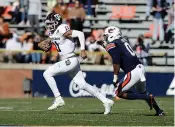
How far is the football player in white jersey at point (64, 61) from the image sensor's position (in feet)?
45.1

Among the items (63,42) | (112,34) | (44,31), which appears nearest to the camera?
(63,42)

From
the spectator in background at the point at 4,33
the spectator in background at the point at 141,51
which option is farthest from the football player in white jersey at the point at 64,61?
the spectator in background at the point at 4,33

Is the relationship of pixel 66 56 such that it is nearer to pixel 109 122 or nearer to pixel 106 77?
pixel 109 122

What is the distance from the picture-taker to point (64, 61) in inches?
547

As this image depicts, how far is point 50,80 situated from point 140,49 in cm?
1018

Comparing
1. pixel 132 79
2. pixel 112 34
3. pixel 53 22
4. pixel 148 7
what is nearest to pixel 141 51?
pixel 148 7

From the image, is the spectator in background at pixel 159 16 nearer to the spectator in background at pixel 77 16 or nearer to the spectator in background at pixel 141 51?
the spectator in background at pixel 141 51

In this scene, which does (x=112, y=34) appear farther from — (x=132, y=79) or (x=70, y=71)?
(x=70, y=71)

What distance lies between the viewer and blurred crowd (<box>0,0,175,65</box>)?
2395 centimetres

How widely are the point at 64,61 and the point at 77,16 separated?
11980mm

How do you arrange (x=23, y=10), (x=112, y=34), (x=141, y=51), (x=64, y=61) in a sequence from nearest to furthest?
(x=64, y=61)
(x=112, y=34)
(x=141, y=51)
(x=23, y=10)

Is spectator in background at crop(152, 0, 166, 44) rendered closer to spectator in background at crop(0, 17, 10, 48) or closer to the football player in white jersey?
spectator in background at crop(0, 17, 10, 48)

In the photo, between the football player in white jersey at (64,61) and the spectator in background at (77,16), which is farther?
the spectator in background at (77,16)

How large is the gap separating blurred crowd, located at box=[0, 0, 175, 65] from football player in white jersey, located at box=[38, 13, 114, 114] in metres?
9.64
